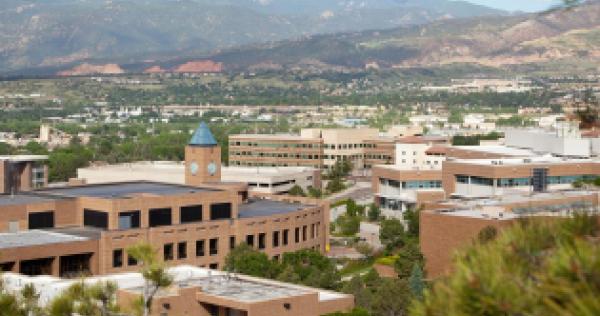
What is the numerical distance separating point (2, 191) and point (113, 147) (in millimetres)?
91033

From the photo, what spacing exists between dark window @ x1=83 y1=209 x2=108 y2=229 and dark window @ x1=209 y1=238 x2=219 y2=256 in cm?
530

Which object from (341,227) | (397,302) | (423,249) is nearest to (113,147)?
(341,227)

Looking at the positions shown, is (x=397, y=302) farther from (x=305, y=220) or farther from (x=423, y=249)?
(x=305, y=220)

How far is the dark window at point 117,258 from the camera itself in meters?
53.1

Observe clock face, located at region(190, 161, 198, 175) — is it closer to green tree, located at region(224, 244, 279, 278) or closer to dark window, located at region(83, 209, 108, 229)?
dark window, located at region(83, 209, 108, 229)

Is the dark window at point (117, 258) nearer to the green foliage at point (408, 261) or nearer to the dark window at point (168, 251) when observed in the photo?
the dark window at point (168, 251)

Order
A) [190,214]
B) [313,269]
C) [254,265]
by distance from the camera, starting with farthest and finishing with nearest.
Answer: [190,214], [313,269], [254,265]

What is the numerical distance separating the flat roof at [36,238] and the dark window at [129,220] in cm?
213

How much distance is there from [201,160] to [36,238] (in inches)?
736

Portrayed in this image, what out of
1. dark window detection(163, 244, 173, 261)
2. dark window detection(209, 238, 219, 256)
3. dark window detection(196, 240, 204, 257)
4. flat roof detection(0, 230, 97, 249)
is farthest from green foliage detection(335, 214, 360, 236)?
flat roof detection(0, 230, 97, 249)

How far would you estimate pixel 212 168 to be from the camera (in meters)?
70.0

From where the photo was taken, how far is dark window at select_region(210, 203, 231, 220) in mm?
59938

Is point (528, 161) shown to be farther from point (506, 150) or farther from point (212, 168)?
point (212, 168)

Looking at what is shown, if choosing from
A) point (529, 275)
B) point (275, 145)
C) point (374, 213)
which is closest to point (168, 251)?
point (374, 213)
